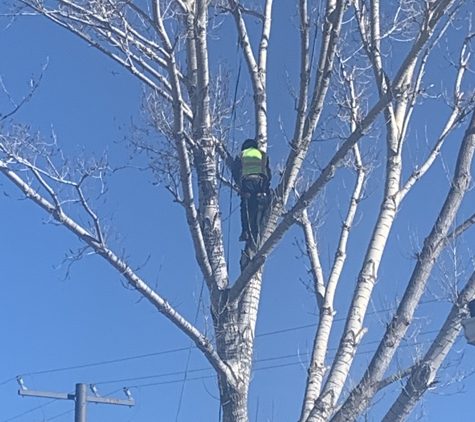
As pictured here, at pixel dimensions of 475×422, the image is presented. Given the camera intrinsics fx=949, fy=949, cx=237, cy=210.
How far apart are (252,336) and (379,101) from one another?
261 cm

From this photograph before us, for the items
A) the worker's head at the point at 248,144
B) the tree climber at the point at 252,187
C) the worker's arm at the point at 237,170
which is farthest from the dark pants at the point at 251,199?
the worker's head at the point at 248,144

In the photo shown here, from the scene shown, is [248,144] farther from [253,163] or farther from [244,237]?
[244,237]

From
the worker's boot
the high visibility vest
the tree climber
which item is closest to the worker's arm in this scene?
the tree climber

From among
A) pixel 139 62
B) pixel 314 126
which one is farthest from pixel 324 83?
pixel 139 62

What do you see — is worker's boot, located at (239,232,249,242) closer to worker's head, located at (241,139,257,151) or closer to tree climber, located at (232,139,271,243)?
tree climber, located at (232,139,271,243)

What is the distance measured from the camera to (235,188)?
977 centimetres

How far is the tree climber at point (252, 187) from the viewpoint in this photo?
366 inches

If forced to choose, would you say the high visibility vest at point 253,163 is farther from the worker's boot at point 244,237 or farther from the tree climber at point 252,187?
the worker's boot at point 244,237

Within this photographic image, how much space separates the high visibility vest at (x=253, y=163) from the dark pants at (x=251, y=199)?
70mm

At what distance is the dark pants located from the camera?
9.33 metres

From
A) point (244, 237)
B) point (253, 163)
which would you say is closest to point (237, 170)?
point (253, 163)

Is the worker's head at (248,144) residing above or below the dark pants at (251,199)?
above

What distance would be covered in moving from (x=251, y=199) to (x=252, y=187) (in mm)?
122

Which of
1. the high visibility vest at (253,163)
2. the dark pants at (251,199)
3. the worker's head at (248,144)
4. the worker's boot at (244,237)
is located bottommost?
the worker's boot at (244,237)
